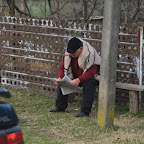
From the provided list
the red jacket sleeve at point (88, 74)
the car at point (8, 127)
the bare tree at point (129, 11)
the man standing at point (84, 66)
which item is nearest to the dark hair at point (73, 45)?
the man standing at point (84, 66)

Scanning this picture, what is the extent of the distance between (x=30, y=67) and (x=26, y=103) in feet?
3.26

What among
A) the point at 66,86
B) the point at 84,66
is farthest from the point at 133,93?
the point at 66,86

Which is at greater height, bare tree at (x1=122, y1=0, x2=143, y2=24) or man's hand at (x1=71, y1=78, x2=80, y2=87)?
bare tree at (x1=122, y1=0, x2=143, y2=24)

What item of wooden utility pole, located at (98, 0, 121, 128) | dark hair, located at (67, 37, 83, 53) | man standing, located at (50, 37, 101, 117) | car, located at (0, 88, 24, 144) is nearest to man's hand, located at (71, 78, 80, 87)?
man standing, located at (50, 37, 101, 117)

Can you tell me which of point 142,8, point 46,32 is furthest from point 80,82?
point 142,8

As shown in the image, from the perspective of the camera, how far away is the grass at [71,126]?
5.28 m

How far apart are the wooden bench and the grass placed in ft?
0.42

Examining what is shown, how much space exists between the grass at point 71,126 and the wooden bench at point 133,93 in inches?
5.0

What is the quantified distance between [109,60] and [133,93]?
131cm

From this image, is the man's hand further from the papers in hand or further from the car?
the car

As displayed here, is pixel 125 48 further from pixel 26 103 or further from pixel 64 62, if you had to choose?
pixel 26 103

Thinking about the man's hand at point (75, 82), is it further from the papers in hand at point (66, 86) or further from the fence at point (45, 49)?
the fence at point (45, 49)

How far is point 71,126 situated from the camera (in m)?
5.98

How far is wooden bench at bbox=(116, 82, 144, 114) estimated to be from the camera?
6.53 metres
